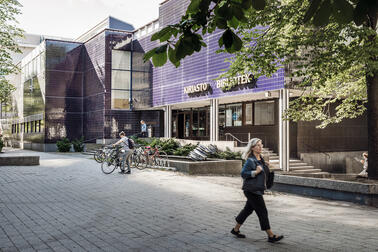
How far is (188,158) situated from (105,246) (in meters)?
13.2

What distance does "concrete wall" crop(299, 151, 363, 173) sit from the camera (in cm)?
2127

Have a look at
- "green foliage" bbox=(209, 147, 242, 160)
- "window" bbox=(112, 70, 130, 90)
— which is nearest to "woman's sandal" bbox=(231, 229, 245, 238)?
"green foliage" bbox=(209, 147, 242, 160)

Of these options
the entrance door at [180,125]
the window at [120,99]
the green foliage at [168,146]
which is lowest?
the green foliage at [168,146]

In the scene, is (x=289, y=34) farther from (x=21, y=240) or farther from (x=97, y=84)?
(x=97, y=84)

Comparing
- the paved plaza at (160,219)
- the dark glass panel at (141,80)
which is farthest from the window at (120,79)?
the paved plaza at (160,219)

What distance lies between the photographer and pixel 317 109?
13820 mm

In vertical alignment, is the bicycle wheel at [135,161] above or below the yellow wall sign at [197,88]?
below

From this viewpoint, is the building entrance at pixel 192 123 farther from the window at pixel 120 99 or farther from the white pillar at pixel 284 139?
the white pillar at pixel 284 139

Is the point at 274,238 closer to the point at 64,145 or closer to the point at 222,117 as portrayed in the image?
the point at 222,117

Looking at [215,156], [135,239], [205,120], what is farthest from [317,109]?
[205,120]

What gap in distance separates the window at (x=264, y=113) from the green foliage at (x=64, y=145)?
57.1 ft

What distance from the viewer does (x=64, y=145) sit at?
32.8m

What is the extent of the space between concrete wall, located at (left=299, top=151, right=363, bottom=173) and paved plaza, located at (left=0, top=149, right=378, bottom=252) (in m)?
10.3

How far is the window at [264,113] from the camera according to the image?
2308cm
